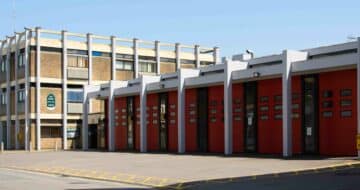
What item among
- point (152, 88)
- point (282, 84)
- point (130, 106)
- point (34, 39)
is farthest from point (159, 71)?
point (282, 84)

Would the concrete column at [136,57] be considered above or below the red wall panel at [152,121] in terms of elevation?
above

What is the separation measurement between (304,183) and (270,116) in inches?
591

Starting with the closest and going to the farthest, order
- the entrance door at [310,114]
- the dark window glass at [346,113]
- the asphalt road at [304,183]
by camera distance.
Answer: the asphalt road at [304,183] → the dark window glass at [346,113] → the entrance door at [310,114]

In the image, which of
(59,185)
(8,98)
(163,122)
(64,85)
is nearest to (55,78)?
(64,85)

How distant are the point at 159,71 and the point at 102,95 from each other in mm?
16985

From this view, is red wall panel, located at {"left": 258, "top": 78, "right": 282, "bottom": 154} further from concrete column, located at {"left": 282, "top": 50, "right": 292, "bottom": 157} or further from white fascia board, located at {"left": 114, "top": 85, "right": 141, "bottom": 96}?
white fascia board, located at {"left": 114, "top": 85, "right": 141, "bottom": 96}

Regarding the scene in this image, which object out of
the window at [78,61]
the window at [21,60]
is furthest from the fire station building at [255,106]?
the window at [21,60]

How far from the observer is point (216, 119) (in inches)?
1449

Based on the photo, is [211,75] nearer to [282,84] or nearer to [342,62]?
[282,84]

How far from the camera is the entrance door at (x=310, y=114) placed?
29.9 m

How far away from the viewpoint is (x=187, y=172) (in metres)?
23.7

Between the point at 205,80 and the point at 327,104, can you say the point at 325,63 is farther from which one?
the point at 205,80

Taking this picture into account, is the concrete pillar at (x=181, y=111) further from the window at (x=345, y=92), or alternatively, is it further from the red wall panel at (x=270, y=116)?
the window at (x=345, y=92)

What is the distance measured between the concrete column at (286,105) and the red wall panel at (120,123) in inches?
738
